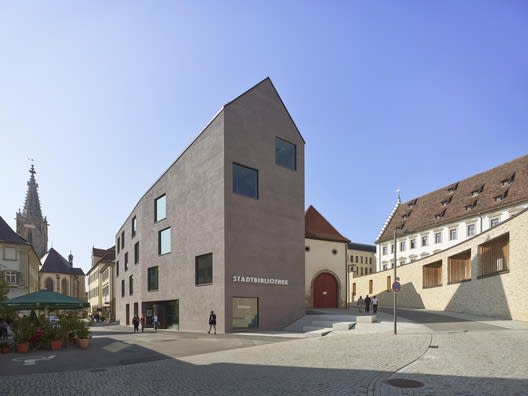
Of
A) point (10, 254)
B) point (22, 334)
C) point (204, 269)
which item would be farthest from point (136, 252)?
point (22, 334)

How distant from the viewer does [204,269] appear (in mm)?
28656

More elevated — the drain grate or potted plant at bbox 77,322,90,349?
the drain grate

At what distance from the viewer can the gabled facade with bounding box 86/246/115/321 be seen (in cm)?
6981

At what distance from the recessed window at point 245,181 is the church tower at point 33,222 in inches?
3403

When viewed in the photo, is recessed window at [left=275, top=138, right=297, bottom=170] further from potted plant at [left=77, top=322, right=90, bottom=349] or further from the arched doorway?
potted plant at [left=77, top=322, right=90, bottom=349]

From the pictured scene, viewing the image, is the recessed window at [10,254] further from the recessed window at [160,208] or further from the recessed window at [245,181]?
the recessed window at [245,181]

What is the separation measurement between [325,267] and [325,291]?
216cm

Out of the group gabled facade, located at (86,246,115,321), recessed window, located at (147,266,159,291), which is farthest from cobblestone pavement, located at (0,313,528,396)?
gabled facade, located at (86,246,115,321)

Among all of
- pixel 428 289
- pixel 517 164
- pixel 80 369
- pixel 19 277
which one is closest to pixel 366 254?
pixel 517 164

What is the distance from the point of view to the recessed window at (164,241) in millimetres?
34656

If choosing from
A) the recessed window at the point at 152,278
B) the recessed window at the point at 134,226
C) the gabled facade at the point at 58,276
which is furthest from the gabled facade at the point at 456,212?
the gabled facade at the point at 58,276

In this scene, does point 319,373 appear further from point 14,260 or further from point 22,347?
point 14,260

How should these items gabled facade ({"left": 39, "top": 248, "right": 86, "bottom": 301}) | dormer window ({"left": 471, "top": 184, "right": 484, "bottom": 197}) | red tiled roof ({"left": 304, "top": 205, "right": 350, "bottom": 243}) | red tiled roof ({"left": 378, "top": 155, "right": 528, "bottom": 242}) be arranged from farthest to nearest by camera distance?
gabled facade ({"left": 39, "top": 248, "right": 86, "bottom": 301})
dormer window ({"left": 471, "top": 184, "right": 484, "bottom": 197})
red tiled roof ({"left": 378, "top": 155, "right": 528, "bottom": 242})
red tiled roof ({"left": 304, "top": 205, "right": 350, "bottom": 243})

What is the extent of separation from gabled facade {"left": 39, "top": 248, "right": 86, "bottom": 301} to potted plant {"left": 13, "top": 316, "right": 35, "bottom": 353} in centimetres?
8629
